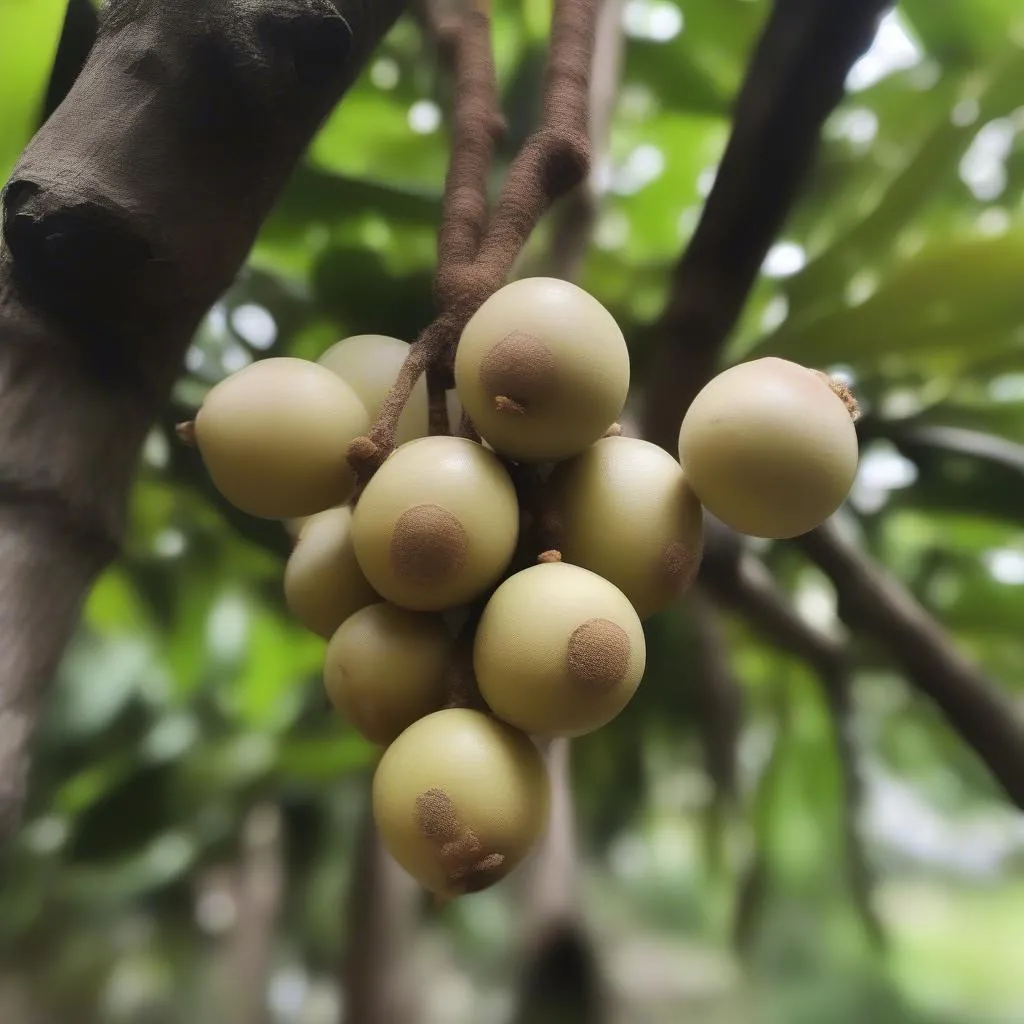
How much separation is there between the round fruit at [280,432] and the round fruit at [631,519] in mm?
57

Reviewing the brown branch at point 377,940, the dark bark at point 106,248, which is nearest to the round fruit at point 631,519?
the dark bark at point 106,248

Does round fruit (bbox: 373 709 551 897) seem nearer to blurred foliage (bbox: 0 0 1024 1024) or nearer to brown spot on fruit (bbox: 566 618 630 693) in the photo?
brown spot on fruit (bbox: 566 618 630 693)

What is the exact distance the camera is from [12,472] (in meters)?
0.25

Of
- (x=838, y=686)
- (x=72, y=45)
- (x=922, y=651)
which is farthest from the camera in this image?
(x=838, y=686)

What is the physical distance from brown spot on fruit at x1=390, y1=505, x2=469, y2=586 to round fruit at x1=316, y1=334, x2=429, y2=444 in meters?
0.06

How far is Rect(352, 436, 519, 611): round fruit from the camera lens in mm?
211

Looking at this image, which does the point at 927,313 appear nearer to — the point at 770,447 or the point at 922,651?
the point at 922,651

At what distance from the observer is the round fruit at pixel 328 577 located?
10.2 inches

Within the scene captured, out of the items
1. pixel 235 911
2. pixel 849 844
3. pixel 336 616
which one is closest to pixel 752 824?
pixel 849 844

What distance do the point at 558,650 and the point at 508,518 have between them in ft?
0.12

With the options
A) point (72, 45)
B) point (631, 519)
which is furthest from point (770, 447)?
point (72, 45)

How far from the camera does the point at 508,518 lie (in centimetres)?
23

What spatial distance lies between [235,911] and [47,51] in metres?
0.61

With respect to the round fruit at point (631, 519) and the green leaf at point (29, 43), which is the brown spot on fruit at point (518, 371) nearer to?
the round fruit at point (631, 519)
